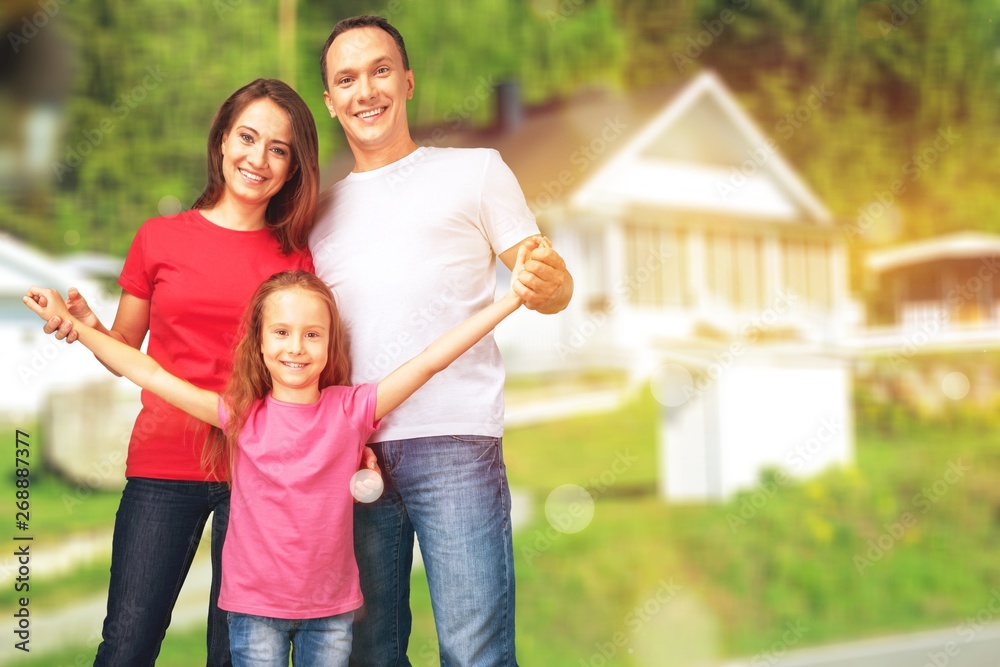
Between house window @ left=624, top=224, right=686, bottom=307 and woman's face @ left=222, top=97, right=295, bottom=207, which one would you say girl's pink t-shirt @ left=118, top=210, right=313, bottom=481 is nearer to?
woman's face @ left=222, top=97, right=295, bottom=207

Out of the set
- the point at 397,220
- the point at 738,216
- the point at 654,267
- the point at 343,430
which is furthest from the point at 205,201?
the point at 738,216

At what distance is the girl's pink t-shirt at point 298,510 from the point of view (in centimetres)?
142

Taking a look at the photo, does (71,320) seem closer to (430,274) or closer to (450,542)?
(430,274)

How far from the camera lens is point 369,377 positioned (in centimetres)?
150

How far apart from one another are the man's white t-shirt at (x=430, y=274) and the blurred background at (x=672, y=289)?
9.10 feet

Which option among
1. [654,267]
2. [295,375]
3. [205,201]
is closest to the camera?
[295,375]

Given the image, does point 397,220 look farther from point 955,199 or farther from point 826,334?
point 955,199

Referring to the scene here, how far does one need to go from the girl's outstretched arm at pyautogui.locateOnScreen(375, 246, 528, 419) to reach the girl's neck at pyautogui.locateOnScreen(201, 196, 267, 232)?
14.5 inches

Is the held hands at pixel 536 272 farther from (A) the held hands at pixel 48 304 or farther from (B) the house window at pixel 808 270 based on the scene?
(B) the house window at pixel 808 270

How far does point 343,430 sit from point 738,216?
12.9 feet

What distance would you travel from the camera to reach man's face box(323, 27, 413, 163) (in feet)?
4.94

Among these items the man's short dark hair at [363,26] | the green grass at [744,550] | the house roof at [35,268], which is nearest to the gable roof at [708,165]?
the green grass at [744,550]

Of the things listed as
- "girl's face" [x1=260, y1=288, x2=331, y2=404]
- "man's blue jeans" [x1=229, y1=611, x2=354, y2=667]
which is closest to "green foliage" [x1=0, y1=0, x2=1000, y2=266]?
"girl's face" [x1=260, y1=288, x2=331, y2=404]

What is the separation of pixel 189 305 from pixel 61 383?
127 inches
